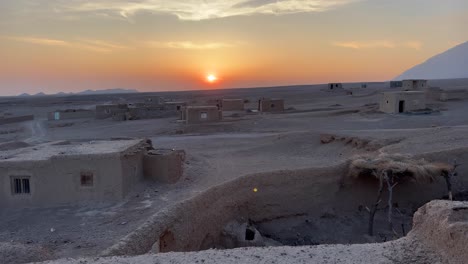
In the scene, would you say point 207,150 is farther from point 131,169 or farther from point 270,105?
point 270,105

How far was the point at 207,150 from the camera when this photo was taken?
2394cm

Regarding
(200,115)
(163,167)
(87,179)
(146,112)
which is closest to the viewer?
(87,179)

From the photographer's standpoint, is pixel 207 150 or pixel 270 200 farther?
pixel 207 150

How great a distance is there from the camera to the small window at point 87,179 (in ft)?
46.4

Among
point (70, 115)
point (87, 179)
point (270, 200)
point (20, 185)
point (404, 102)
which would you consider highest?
point (404, 102)

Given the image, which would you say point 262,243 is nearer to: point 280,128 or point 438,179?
point 438,179

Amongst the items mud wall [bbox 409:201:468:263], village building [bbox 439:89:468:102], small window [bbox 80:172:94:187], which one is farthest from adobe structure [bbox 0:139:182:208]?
village building [bbox 439:89:468:102]

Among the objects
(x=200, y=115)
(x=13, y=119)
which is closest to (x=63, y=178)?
(x=200, y=115)

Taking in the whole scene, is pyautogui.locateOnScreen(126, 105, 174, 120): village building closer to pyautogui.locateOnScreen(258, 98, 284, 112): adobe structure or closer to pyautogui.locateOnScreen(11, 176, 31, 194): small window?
pyautogui.locateOnScreen(258, 98, 284, 112): adobe structure

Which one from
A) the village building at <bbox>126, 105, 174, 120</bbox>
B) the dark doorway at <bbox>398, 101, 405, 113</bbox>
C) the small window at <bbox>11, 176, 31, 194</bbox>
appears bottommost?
the small window at <bbox>11, 176, 31, 194</bbox>

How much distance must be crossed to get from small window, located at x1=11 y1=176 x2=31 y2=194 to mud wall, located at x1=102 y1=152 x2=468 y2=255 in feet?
16.0

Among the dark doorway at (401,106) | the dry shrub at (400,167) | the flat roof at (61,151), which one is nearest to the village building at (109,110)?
the dark doorway at (401,106)

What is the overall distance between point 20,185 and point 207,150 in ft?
37.5

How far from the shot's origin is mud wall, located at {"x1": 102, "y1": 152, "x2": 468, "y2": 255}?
13125mm
